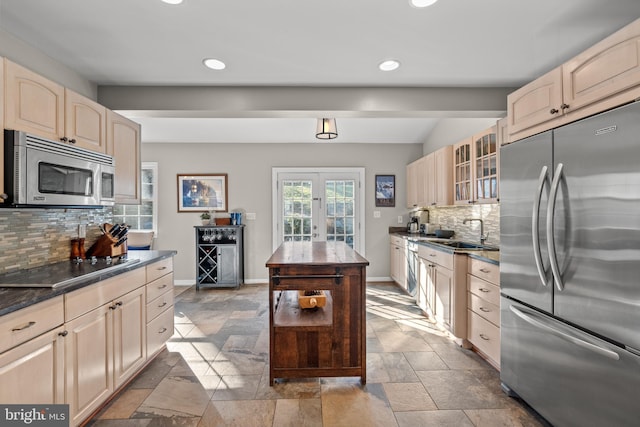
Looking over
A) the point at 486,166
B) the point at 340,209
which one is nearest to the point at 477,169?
the point at 486,166

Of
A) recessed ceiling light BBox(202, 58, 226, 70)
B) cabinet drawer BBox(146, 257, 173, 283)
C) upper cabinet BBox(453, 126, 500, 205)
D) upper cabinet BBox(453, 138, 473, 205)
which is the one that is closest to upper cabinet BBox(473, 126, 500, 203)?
upper cabinet BBox(453, 126, 500, 205)

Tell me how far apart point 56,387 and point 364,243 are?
4.47m

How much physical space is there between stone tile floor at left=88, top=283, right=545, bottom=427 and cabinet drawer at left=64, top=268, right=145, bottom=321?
Result: 2.38 ft

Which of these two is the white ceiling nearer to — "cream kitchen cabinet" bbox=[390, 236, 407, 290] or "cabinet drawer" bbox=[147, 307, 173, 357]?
"cabinet drawer" bbox=[147, 307, 173, 357]

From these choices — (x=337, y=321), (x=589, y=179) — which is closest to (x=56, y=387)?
(x=337, y=321)

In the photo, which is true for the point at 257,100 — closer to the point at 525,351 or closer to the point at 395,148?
the point at 525,351

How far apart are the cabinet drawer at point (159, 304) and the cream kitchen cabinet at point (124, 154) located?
88 centimetres

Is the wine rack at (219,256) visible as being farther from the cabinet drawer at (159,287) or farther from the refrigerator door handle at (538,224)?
the refrigerator door handle at (538,224)

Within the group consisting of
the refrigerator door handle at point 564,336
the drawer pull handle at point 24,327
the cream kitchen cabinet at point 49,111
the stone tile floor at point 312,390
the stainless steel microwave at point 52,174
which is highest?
the cream kitchen cabinet at point 49,111

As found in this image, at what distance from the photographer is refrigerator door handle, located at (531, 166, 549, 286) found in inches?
69.9

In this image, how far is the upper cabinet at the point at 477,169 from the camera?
307 cm

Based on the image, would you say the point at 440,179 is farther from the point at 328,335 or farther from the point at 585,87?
the point at 328,335

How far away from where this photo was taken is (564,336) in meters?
1.66

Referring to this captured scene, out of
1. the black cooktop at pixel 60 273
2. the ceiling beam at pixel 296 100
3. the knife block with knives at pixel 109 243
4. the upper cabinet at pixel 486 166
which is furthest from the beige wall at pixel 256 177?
the black cooktop at pixel 60 273
